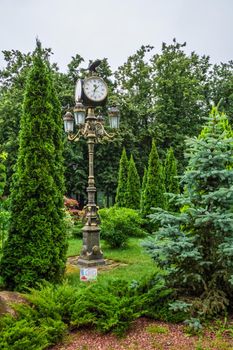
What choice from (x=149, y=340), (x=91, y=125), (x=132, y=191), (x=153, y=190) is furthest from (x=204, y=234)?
(x=132, y=191)

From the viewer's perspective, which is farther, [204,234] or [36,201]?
[36,201]

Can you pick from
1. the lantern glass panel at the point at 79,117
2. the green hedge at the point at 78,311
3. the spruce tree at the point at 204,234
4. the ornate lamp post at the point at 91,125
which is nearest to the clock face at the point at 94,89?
the ornate lamp post at the point at 91,125

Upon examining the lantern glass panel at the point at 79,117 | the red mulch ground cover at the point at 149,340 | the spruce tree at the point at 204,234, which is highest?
the lantern glass panel at the point at 79,117

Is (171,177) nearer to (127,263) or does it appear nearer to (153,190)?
(153,190)

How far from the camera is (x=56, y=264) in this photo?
15.5ft

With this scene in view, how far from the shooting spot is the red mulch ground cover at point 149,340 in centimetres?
304

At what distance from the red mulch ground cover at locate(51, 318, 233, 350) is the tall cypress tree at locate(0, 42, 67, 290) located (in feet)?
4.51

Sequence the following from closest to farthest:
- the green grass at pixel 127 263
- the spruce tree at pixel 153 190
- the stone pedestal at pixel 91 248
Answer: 1. the green grass at pixel 127 263
2. the stone pedestal at pixel 91 248
3. the spruce tree at pixel 153 190

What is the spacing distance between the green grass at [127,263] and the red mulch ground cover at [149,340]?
4.13ft

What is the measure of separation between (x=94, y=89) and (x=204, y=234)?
4.54 metres

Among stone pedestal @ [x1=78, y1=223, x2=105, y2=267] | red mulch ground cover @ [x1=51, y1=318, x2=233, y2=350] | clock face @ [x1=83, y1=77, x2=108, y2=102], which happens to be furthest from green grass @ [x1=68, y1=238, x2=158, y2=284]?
clock face @ [x1=83, y1=77, x2=108, y2=102]

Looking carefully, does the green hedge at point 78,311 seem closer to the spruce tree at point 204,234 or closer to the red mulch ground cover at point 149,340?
the red mulch ground cover at point 149,340

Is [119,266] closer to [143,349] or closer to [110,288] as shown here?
[110,288]

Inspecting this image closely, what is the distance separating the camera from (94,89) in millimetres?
7203
